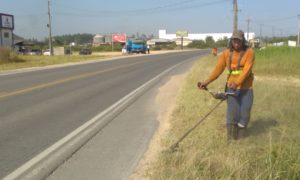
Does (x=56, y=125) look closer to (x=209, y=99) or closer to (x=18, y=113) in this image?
(x=18, y=113)

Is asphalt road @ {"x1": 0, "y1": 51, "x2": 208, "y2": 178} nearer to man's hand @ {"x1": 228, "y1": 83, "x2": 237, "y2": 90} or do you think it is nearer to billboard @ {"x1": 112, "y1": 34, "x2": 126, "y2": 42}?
man's hand @ {"x1": 228, "y1": 83, "x2": 237, "y2": 90}

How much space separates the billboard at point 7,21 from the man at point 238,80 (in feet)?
233

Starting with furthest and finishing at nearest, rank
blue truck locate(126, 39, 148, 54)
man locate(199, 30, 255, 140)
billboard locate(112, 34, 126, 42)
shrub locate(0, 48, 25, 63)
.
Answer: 1. billboard locate(112, 34, 126, 42)
2. blue truck locate(126, 39, 148, 54)
3. shrub locate(0, 48, 25, 63)
4. man locate(199, 30, 255, 140)

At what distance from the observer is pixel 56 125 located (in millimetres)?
9352

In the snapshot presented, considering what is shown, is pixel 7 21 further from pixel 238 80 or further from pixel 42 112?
pixel 238 80

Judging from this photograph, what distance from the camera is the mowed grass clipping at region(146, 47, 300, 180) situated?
17.4ft

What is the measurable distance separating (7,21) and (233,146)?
73622mm

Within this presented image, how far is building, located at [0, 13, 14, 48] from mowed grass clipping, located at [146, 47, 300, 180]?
219 ft

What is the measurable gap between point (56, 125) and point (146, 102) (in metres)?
4.54

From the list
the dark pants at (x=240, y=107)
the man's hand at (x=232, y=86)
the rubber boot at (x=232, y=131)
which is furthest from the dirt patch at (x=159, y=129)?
the man's hand at (x=232, y=86)

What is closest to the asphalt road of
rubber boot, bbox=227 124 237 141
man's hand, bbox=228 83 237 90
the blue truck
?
rubber boot, bbox=227 124 237 141

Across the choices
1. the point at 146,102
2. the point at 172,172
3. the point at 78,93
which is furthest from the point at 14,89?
the point at 172,172

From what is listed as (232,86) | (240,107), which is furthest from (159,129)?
(232,86)

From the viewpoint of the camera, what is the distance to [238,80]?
7.01 metres
